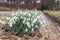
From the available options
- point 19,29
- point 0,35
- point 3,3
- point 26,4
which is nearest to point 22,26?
point 19,29

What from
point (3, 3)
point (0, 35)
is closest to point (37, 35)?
point (0, 35)

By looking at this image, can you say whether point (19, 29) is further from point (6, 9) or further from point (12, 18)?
point (6, 9)

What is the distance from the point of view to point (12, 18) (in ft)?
21.5

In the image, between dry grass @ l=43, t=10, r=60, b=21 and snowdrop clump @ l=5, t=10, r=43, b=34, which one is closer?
snowdrop clump @ l=5, t=10, r=43, b=34

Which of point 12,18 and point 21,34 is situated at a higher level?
point 12,18

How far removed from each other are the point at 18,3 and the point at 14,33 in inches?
287

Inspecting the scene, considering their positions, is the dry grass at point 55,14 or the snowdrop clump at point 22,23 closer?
the snowdrop clump at point 22,23

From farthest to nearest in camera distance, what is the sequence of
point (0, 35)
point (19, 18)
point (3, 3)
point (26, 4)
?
1. point (26, 4)
2. point (3, 3)
3. point (19, 18)
4. point (0, 35)

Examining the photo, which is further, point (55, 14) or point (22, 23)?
point (55, 14)

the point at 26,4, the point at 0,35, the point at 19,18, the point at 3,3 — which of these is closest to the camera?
the point at 0,35

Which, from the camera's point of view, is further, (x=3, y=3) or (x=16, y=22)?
(x=3, y=3)

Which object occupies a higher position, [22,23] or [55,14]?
[22,23]

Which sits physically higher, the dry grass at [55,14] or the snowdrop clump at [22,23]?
the snowdrop clump at [22,23]

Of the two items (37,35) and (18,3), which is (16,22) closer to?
(37,35)
